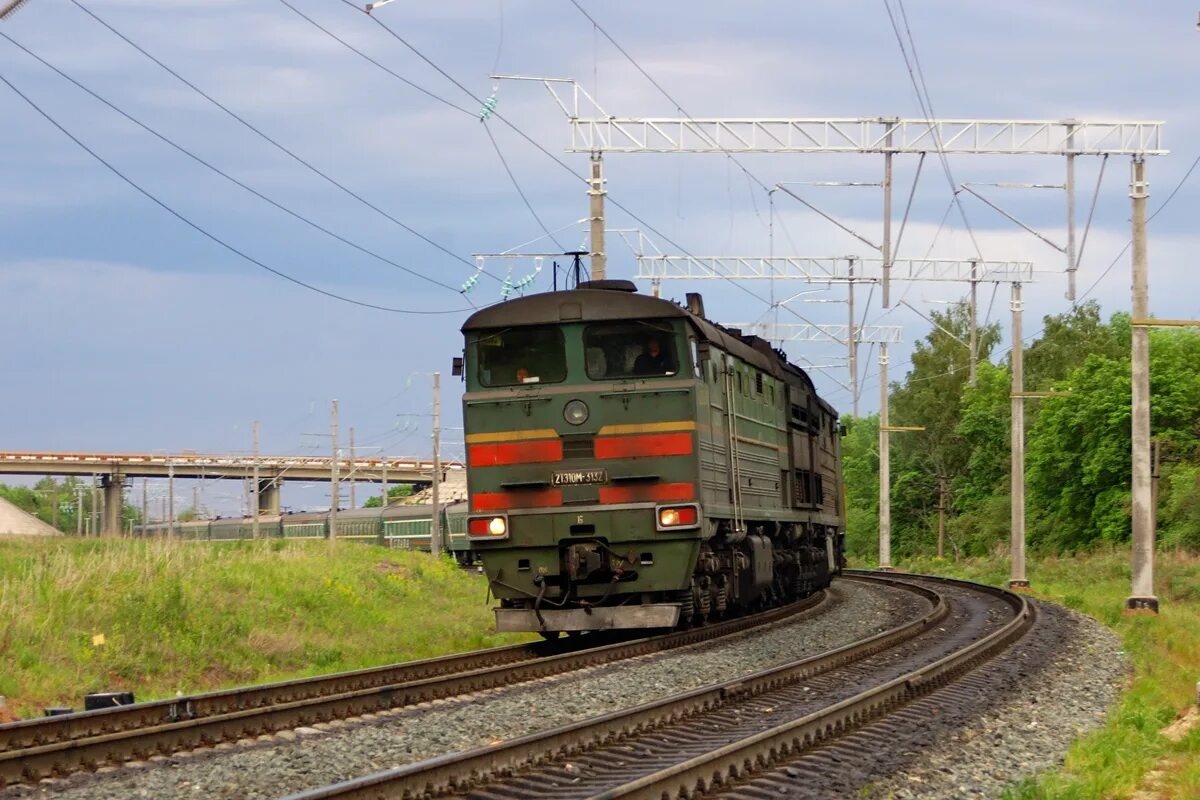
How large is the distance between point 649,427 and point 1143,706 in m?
6.40

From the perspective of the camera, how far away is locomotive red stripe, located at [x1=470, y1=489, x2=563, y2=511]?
1706 centimetres

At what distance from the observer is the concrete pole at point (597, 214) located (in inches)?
981

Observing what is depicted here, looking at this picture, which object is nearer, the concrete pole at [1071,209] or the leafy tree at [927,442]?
the concrete pole at [1071,209]

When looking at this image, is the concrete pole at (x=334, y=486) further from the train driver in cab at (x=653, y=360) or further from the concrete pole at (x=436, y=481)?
the train driver in cab at (x=653, y=360)

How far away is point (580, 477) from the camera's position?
17.0 meters

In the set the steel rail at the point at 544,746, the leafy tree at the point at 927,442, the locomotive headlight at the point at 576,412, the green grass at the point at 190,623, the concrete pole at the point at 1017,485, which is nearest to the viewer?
the steel rail at the point at 544,746

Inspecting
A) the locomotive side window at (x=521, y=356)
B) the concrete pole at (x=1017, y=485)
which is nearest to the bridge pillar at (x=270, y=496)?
the concrete pole at (x=1017, y=485)

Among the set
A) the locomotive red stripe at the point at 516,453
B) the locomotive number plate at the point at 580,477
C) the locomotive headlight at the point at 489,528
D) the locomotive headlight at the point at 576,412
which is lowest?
the locomotive headlight at the point at 489,528

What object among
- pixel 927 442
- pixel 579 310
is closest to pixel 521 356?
pixel 579 310

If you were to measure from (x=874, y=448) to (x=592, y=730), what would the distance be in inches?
2792

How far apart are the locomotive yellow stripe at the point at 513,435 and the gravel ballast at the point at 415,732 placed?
295 centimetres

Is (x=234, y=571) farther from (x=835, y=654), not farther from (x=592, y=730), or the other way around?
(x=592, y=730)

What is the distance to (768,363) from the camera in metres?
22.2

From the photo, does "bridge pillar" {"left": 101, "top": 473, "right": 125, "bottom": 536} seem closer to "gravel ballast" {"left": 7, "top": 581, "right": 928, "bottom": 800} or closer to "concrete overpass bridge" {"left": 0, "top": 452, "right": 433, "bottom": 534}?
"concrete overpass bridge" {"left": 0, "top": 452, "right": 433, "bottom": 534}
